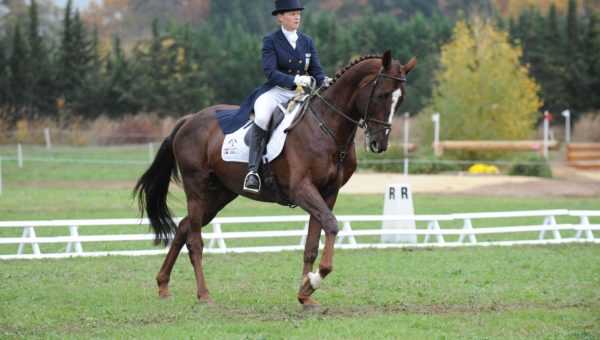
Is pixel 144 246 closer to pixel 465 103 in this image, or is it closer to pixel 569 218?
pixel 569 218

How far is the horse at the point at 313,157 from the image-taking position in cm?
884

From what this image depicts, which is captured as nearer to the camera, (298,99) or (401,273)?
(298,99)

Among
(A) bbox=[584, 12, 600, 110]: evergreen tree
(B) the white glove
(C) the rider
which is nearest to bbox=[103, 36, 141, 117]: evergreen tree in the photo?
(A) bbox=[584, 12, 600, 110]: evergreen tree

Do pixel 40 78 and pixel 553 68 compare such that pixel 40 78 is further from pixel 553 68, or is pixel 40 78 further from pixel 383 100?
pixel 383 100

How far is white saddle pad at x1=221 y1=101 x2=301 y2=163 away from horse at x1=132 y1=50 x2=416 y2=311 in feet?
0.23

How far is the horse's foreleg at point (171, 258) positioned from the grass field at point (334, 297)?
0.18m

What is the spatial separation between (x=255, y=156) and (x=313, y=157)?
76 centimetres

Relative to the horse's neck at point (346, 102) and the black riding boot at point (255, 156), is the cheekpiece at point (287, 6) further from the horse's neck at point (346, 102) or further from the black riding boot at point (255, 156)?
the black riding boot at point (255, 156)

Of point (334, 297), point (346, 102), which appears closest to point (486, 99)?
point (334, 297)

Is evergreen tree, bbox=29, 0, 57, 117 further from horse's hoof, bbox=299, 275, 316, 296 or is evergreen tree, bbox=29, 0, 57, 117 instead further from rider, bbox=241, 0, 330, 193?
horse's hoof, bbox=299, 275, 316, 296

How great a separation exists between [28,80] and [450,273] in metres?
44.4

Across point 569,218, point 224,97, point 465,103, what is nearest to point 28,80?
point 224,97

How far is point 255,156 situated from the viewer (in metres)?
9.55

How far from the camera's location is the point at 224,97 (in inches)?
2542
